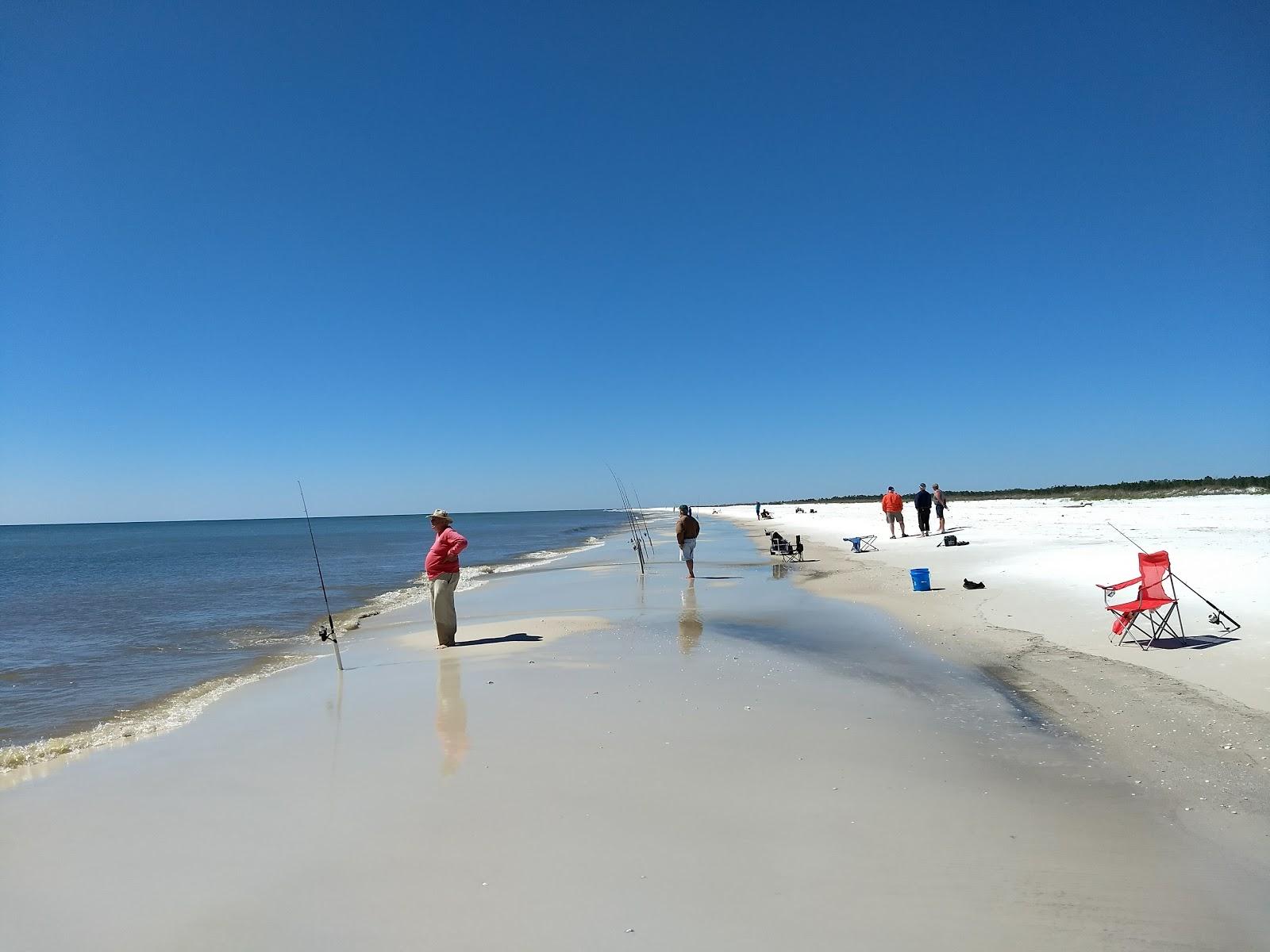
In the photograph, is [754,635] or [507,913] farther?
[754,635]

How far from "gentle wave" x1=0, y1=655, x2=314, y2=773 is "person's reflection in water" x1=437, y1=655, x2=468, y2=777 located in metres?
2.47

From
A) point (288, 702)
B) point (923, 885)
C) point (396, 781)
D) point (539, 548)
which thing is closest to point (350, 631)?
point (288, 702)

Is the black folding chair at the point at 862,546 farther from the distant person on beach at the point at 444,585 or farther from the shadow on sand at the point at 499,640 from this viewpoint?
the distant person on beach at the point at 444,585

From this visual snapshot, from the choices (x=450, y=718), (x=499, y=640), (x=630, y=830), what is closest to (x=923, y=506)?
(x=499, y=640)

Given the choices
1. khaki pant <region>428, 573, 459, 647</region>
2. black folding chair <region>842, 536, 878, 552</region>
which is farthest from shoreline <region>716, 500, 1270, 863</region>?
black folding chair <region>842, 536, 878, 552</region>

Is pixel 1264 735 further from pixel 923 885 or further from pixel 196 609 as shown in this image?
pixel 196 609

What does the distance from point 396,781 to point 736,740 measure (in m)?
2.53

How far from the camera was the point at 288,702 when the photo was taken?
7328 millimetres

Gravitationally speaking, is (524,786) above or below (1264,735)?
above

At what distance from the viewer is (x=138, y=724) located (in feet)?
22.7

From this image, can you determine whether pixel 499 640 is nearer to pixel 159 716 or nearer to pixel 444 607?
pixel 444 607

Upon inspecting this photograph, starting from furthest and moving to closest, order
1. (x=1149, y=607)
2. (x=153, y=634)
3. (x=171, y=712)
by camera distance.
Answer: (x=153, y=634), (x=1149, y=607), (x=171, y=712)

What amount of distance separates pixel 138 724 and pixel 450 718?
3355 mm

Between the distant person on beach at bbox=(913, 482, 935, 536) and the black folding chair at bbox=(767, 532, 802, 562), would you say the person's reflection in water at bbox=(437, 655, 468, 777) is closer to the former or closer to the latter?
the black folding chair at bbox=(767, 532, 802, 562)
